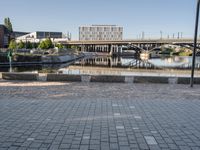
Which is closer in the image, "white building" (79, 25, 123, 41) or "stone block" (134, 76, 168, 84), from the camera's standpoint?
"stone block" (134, 76, 168, 84)

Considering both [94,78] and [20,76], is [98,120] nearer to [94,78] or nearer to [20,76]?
[94,78]

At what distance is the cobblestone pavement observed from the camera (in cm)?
427

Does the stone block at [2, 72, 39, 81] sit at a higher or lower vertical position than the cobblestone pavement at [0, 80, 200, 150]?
higher

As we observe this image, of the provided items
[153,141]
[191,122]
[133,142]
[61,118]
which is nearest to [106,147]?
[133,142]

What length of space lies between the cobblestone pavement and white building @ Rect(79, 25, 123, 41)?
451 feet

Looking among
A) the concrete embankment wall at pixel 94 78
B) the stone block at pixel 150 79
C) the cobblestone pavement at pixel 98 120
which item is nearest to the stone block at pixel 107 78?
the concrete embankment wall at pixel 94 78

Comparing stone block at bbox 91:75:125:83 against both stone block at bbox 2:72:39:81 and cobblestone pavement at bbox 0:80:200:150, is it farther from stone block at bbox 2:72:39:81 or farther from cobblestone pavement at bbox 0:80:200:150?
stone block at bbox 2:72:39:81

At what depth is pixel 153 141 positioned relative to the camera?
4.38 m

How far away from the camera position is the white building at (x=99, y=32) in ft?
472

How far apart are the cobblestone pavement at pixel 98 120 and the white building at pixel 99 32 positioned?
13743 cm

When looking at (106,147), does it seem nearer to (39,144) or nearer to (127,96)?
(39,144)

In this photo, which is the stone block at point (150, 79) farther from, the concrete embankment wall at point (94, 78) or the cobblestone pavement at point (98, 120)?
the cobblestone pavement at point (98, 120)

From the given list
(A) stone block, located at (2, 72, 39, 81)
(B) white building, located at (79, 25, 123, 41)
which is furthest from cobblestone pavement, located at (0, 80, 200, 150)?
(B) white building, located at (79, 25, 123, 41)

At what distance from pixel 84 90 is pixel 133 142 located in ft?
19.3
